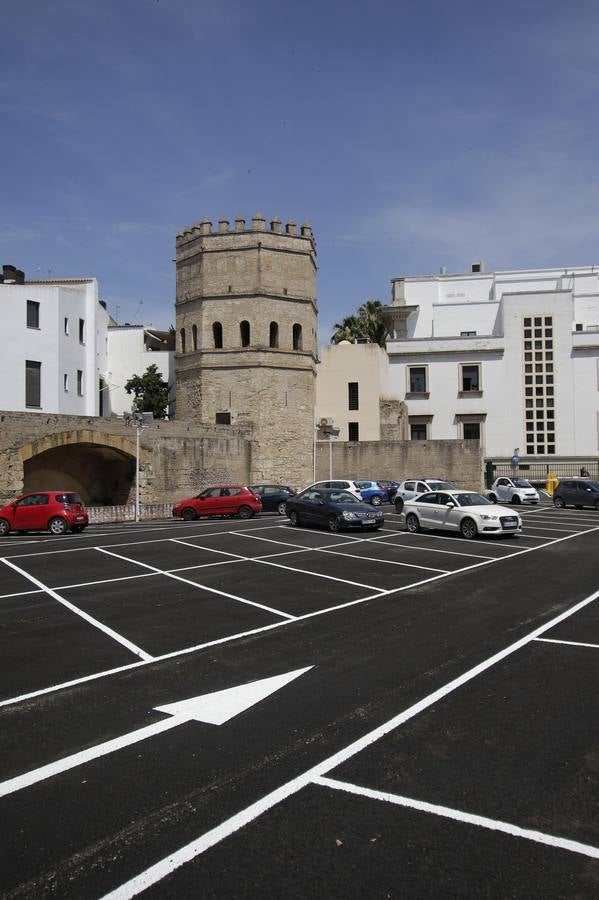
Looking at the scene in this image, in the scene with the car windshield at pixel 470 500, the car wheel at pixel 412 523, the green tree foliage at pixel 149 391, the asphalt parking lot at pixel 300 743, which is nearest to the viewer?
the asphalt parking lot at pixel 300 743

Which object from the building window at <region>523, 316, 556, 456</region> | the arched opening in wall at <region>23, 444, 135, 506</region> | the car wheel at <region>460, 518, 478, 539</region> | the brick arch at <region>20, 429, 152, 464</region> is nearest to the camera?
the car wheel at <region>460, 518, 478, 539</region>

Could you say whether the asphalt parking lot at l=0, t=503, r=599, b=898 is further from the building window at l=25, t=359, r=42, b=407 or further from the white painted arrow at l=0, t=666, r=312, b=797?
the building window at l=25, t=359, r=42, b=407

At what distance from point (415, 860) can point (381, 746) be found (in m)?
1.57

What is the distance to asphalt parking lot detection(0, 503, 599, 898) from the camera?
12.5 ft

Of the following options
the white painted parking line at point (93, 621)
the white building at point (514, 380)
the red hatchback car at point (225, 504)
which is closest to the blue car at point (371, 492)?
the red hatchback car at point (225, 504)

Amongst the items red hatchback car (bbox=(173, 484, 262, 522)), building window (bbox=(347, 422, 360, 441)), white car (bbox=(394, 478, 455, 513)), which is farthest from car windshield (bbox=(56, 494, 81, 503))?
building window (bbox=(347, 422, 360, 441))

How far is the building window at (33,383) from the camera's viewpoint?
38.3 metres

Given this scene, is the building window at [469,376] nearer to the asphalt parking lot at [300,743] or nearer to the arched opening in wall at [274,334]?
the arched opening in wall at [274,334]

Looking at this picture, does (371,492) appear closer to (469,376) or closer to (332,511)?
(332,511)

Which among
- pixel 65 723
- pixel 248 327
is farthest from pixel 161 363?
pixel 65 723

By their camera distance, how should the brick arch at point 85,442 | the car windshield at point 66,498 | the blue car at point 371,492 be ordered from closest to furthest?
the car windshield at point 66,498 < the brick arch at point 85,442 < the blue car at point 371,492

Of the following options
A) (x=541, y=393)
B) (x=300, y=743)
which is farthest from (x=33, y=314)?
(x=300, y=743)

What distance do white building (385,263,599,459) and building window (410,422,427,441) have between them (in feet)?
0.24

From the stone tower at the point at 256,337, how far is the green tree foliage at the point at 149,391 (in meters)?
3.94
